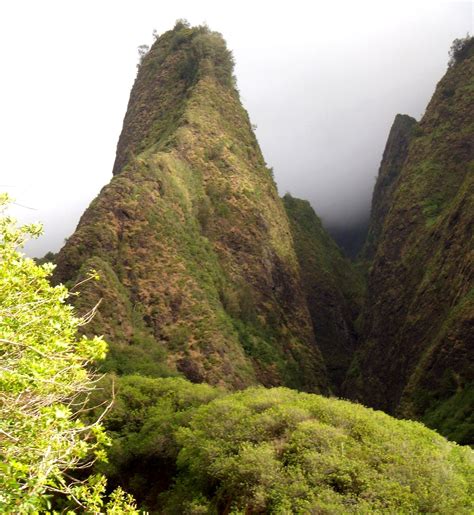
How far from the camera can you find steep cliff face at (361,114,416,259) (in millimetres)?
121188

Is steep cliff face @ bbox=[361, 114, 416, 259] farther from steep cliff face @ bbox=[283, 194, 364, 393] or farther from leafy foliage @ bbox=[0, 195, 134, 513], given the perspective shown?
leafy foliage @ bbox=[0, 195, 134, 513]

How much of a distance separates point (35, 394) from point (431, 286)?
53294mm

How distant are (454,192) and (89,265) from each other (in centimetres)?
5502

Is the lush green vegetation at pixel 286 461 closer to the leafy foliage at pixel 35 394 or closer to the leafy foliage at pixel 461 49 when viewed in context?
the leafy foliage at pixel 35 394

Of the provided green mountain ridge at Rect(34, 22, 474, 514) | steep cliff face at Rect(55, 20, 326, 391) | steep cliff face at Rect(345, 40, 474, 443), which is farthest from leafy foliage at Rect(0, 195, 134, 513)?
steep cliff face at Rect(345, 40, 474, 443)

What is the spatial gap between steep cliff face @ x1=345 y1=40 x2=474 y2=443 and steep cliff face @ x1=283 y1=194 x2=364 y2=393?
429 centimetres

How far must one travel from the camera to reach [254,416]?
21.4 metres

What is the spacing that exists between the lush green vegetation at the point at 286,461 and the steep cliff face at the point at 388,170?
99.9 meters

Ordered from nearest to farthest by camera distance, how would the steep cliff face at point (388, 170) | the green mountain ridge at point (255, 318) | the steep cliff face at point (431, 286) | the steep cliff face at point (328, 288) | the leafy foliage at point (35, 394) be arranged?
the leafy foliage at point (35, 394)
the green mountain ridge at point (255, 318)
the steep cliff face at point (431, 286)
the steep cliff face at point (328, 288)
the steep cliff face at point (388, 170)

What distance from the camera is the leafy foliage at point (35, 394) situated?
632 centimetres

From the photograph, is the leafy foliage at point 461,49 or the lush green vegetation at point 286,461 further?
the leafy foliage at point 461,49

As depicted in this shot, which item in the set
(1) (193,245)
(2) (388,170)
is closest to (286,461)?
(1) (193,245)

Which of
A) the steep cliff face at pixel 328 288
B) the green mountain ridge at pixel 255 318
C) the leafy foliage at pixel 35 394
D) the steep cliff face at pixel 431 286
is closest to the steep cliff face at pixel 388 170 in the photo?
the steep cliff face at pixel 328 288

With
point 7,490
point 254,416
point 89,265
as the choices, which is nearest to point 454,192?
point 89,265
